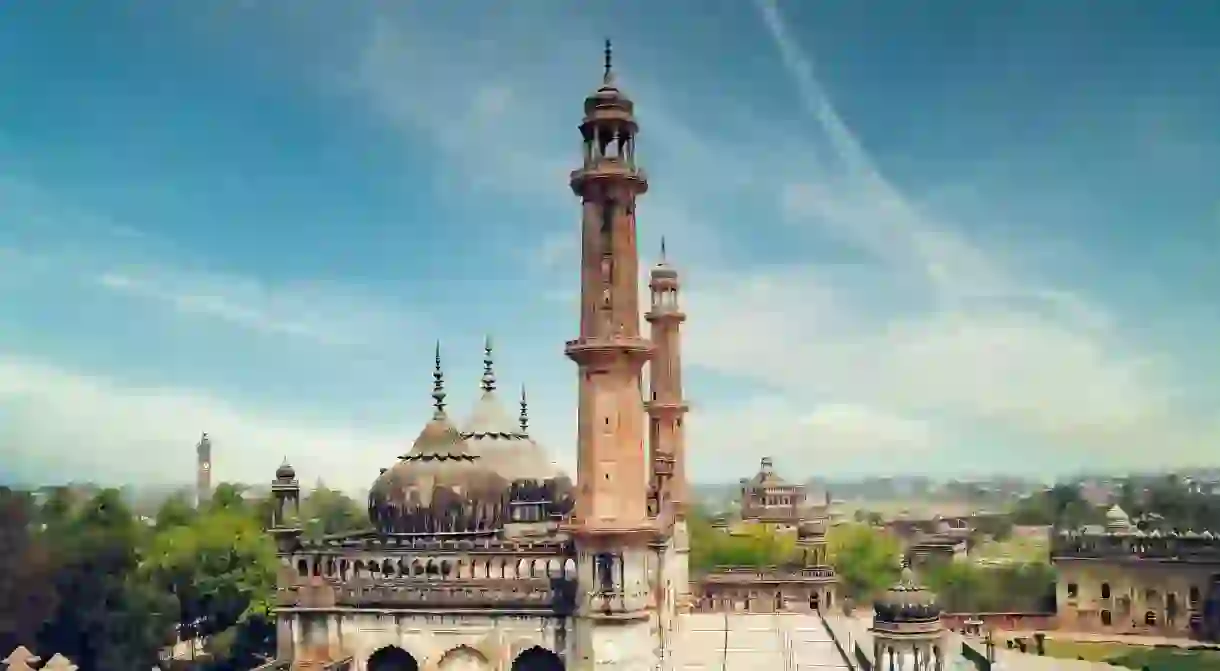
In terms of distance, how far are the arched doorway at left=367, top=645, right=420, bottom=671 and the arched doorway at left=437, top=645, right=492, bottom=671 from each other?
651mm

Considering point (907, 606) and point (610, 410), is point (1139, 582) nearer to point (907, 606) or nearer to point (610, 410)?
point (907, 606)

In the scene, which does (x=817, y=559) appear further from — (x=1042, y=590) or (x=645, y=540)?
(x=645, y=540)

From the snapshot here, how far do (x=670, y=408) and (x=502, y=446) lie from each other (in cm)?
792

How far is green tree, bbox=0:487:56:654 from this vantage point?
22453 millimetres

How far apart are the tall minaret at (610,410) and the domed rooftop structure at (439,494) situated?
11.9 ft

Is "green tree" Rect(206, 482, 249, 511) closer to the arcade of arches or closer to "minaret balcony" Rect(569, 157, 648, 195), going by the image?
the arcade of arches

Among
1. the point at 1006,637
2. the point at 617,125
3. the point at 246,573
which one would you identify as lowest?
the point at 1006,637

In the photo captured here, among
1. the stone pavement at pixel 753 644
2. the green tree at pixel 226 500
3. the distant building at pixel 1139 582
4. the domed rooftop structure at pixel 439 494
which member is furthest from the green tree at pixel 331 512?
the distant building at pixel 1139 582

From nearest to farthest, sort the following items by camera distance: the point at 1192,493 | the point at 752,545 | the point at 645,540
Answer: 1. the point at 645,540
2. the point at 752,545
3. the point at 1192,493

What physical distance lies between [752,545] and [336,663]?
88.8 ft

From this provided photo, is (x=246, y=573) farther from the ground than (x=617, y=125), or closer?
closer

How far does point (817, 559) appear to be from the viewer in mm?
38250

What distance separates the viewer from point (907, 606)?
55.0 feet

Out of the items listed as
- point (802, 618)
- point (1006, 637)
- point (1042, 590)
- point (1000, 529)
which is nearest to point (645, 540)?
point (802, 618)
